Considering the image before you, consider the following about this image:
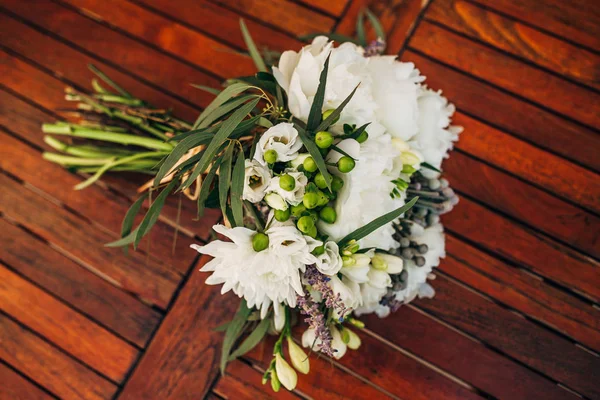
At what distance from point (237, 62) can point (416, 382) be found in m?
0.91

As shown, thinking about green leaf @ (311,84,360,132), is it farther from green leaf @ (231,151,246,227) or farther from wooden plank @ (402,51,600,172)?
wooden plank @ (402,51,600,172)

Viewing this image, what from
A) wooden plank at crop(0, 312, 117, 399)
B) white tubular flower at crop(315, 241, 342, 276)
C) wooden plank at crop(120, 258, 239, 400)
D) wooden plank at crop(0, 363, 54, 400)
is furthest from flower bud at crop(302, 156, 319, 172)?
wooden plank at crop(0, 363, 54, 400)

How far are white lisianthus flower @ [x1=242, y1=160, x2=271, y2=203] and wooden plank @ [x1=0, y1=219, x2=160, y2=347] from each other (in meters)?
0.55

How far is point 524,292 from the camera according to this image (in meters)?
1.06

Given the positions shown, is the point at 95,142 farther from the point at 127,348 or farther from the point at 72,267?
the point at 127,348

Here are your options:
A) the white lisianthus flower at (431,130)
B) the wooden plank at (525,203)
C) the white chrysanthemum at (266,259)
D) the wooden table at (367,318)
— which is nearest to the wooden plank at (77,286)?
the wooden table at (367,318)

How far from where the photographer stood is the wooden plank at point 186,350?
3.28 ft

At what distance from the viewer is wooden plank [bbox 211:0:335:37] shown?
122 centimetres

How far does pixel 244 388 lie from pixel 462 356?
500 mm

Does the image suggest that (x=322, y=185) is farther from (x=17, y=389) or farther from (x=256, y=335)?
(x=17, y=389)

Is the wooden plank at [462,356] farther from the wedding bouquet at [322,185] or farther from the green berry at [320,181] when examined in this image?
the green berry at [320,181]

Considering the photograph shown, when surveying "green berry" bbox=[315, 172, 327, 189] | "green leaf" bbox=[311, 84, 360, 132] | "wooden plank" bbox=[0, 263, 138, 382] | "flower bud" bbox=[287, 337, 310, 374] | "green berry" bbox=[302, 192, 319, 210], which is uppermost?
"green leaf" bbox=[311, 84, 360, 132]

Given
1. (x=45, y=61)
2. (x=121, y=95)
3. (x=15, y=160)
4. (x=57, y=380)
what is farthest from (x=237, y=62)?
(x=57, y=380)

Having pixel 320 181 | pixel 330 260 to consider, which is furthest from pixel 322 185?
pixel 330 260
